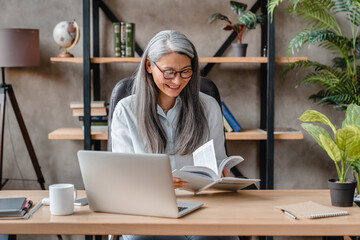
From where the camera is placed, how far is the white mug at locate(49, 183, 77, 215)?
1338mm

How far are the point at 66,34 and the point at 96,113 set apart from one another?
514mm

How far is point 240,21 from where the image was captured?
273cm

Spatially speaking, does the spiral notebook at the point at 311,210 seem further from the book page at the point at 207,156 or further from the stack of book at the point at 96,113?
the stack of book at the point at 96,113

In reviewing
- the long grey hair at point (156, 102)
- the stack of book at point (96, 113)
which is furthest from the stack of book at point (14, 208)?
the stack of book at point (96, 113)

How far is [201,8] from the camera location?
10.1 feet

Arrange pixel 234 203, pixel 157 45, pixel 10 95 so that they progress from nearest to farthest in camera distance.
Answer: pixel 234 203 < pixel 157 45 < pixel 10 95

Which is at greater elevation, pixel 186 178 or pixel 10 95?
pixel 10 95

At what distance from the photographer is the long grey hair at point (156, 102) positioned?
1.81 m

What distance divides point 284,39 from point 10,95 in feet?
6.00

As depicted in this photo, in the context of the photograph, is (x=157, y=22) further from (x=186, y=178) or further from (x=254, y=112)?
(x=186, y=178)

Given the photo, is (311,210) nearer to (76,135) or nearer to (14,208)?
(14,208)

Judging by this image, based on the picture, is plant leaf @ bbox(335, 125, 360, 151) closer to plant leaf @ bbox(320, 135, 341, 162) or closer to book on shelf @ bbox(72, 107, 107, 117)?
plant leaf @ bbox(320, 135, 341, 162)

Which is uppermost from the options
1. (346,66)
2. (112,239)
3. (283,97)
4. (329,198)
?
(346,66)

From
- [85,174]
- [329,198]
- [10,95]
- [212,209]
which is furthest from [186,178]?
[10,95]
